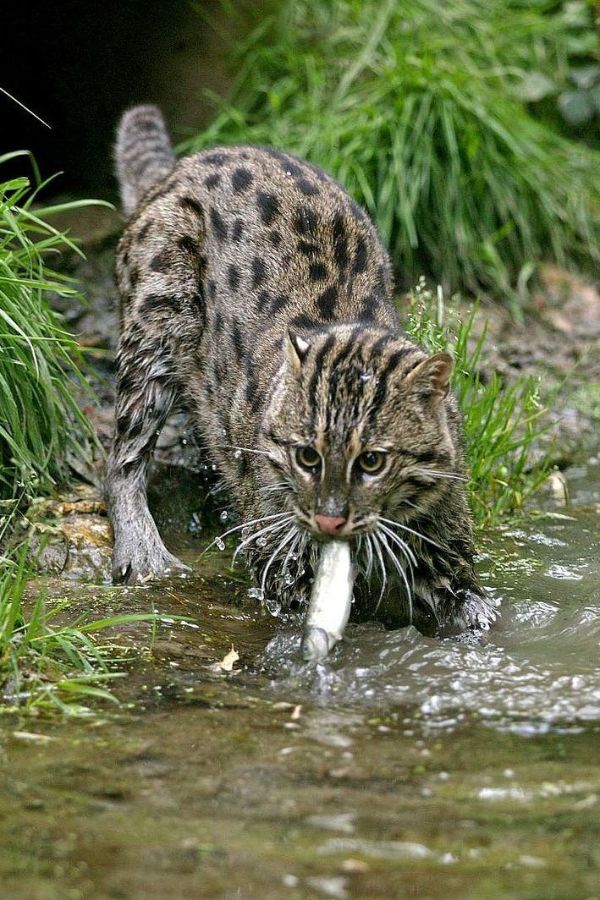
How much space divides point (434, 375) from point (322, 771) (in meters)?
2.07

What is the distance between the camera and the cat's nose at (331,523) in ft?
17.8

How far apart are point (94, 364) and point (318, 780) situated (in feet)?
17.6

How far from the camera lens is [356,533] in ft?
18.1

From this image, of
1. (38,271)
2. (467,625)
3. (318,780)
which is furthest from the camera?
(38,271)

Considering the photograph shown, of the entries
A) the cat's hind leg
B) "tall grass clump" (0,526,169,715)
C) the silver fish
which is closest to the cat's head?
the silver fish

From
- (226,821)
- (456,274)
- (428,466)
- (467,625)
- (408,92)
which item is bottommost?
(226,821)

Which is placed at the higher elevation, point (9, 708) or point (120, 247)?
point (120, 247)

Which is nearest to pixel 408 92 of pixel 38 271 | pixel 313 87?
pixel 313 87

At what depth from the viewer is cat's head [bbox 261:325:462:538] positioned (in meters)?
5.52

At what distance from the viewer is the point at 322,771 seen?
14.4ft

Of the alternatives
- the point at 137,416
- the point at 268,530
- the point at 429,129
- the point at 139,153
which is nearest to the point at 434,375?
the point at 268,530

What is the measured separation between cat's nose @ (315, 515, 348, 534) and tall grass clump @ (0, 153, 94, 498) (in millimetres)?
2061

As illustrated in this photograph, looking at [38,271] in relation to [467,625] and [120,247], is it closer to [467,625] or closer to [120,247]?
[120,247]

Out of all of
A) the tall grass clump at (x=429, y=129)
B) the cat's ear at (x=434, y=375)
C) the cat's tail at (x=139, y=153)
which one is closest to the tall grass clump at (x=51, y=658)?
the cat's ear at (x=434, y=375)
